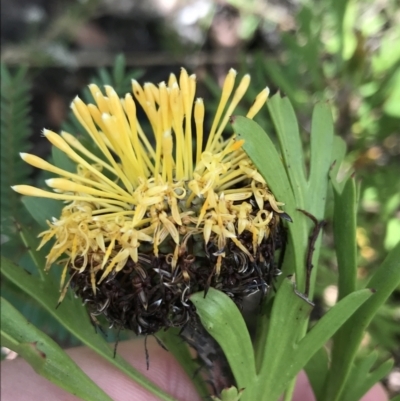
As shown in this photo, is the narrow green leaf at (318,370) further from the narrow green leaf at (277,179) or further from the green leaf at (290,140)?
the green leaf at (290,140)

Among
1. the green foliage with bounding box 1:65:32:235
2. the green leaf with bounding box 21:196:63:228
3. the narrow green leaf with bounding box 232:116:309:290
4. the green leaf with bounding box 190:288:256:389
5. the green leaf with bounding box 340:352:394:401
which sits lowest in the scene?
the green leaf with bounding box 340:352:394:401

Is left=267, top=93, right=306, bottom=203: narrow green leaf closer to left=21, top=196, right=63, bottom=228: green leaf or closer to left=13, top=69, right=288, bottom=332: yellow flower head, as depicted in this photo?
left=13, top=69, right=288, bottom=332: yellow flower head

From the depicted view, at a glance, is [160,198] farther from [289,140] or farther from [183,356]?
[183,356]

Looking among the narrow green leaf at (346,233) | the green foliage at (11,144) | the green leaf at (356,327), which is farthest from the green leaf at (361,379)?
the green foliage at (11,144)

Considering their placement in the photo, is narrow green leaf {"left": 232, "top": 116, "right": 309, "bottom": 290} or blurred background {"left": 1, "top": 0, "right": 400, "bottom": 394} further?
blurred background {"left": 1, "top": 0, "right": 400, "bottom": 394}

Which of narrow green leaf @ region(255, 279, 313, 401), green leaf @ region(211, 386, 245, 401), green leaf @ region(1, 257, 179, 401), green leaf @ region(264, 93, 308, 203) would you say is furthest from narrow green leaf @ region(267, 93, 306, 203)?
green leaf @ region(1, 257, 179, 401)

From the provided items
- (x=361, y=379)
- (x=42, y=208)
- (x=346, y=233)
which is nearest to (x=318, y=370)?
(x=361, y=379)
